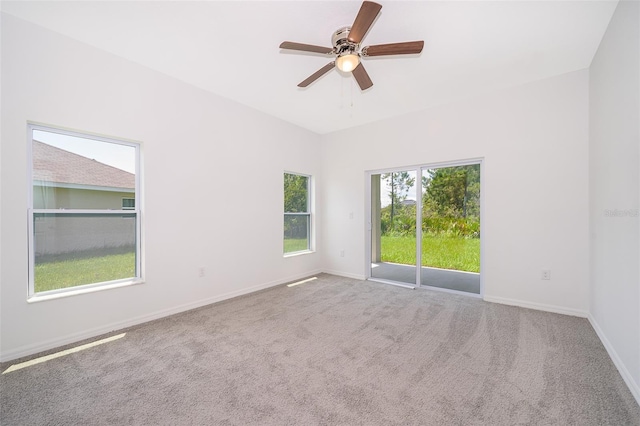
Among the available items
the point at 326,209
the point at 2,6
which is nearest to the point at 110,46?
the point at 2,6

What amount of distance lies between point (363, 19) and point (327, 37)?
72cm

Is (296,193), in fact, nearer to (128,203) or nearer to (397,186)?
(397,186)

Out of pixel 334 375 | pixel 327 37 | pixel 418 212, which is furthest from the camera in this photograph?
pixel 418 212

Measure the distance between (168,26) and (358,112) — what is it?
2746mm

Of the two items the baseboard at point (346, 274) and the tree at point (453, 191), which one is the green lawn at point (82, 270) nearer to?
the baseboard at point (346, 274)

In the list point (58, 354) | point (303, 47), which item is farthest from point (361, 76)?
point (58, 354)

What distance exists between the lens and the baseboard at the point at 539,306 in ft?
9.86

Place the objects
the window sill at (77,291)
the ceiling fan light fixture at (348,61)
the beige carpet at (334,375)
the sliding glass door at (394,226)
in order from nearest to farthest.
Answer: the beige carpet at (334,375), the ceiling fan light fixture at (348,61), the window sill at (77,291), the sliding glass door at (394,226)

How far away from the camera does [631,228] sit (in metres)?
1.85

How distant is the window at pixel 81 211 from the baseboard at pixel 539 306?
456 centimetres

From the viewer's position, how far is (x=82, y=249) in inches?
102

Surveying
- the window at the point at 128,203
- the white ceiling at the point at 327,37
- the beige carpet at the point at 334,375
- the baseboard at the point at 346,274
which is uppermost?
the white ceiling at the point at 327,37

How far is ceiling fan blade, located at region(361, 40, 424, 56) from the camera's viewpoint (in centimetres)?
202

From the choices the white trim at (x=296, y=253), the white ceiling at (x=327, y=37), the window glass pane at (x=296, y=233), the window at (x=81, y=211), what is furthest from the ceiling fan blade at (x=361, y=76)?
the white trim at (x=296, y=253)
